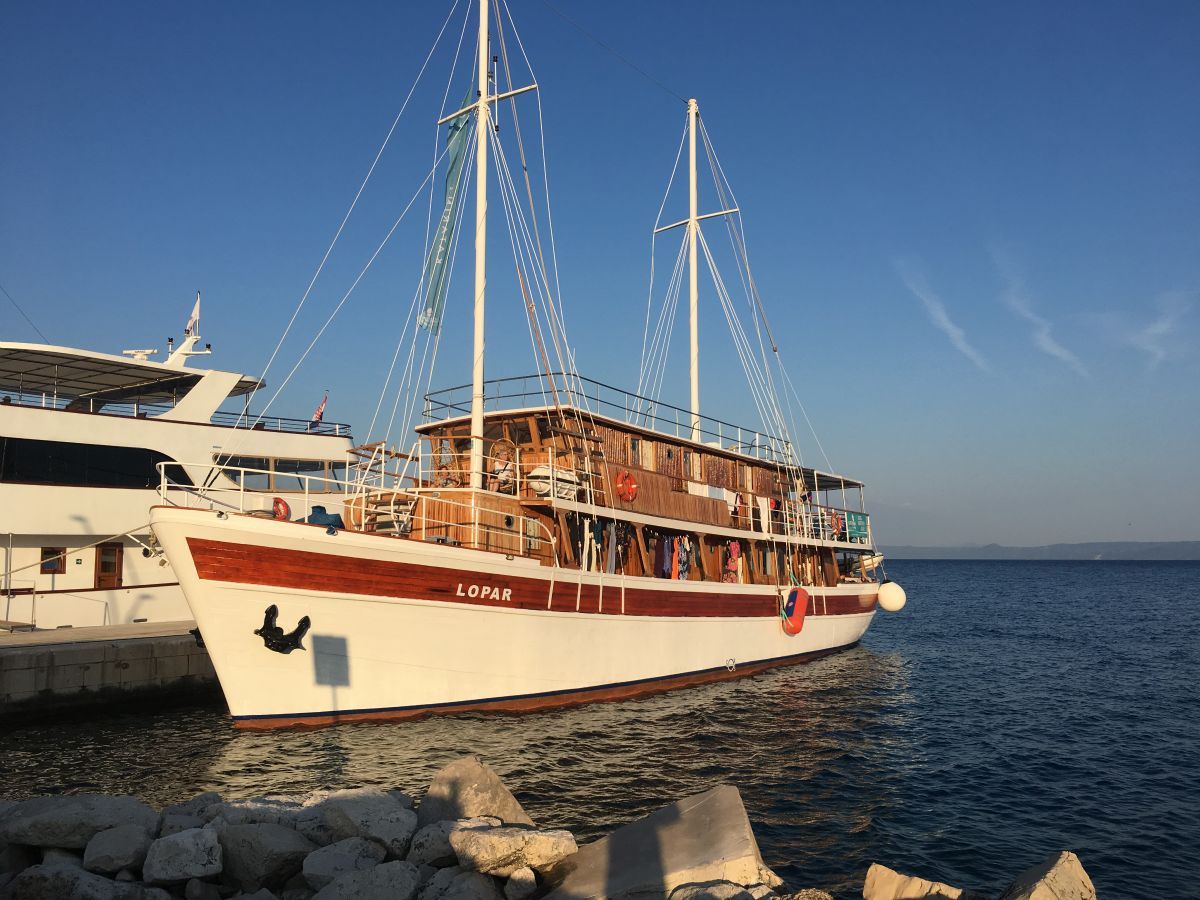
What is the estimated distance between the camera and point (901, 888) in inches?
305

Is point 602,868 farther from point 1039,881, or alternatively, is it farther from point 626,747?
point 626,747

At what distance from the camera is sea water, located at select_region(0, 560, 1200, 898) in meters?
10.6

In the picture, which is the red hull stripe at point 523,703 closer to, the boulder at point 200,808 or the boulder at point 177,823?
the boulder at point 200,808

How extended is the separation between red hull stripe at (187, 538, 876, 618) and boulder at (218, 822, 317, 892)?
6024mm

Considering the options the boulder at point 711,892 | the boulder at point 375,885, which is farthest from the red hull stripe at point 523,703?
the boulder at point 711,892

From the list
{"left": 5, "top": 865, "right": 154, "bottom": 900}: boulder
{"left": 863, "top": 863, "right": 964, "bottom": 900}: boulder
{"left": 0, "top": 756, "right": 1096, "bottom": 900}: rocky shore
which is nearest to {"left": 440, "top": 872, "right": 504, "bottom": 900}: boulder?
{"left": 0, "top": 756, "right": 1096, "bottom": 900}: rocky shore

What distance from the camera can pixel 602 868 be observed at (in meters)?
7.61

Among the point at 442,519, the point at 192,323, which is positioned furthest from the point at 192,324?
the point at 442,519

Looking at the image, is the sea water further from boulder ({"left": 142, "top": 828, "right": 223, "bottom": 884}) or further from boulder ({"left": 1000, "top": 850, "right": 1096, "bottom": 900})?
boulder ({"left": 142, "top": 828, "right": 223, "bottom": 884})

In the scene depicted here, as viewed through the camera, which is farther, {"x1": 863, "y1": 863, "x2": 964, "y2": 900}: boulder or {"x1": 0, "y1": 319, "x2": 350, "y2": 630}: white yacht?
{"x1": 0, "y1": 319, "x2": 350, "y2": 630}: white yacht

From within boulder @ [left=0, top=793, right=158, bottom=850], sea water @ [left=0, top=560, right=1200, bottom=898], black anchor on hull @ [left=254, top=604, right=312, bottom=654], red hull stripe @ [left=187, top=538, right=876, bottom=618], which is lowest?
sea water @ [left=0, top=560, right=1200, bottom=898]

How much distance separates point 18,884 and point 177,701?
37.0 ft

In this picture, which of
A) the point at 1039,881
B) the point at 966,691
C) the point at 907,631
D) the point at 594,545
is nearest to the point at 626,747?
the point at 594,545

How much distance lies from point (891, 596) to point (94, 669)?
2549 cm
